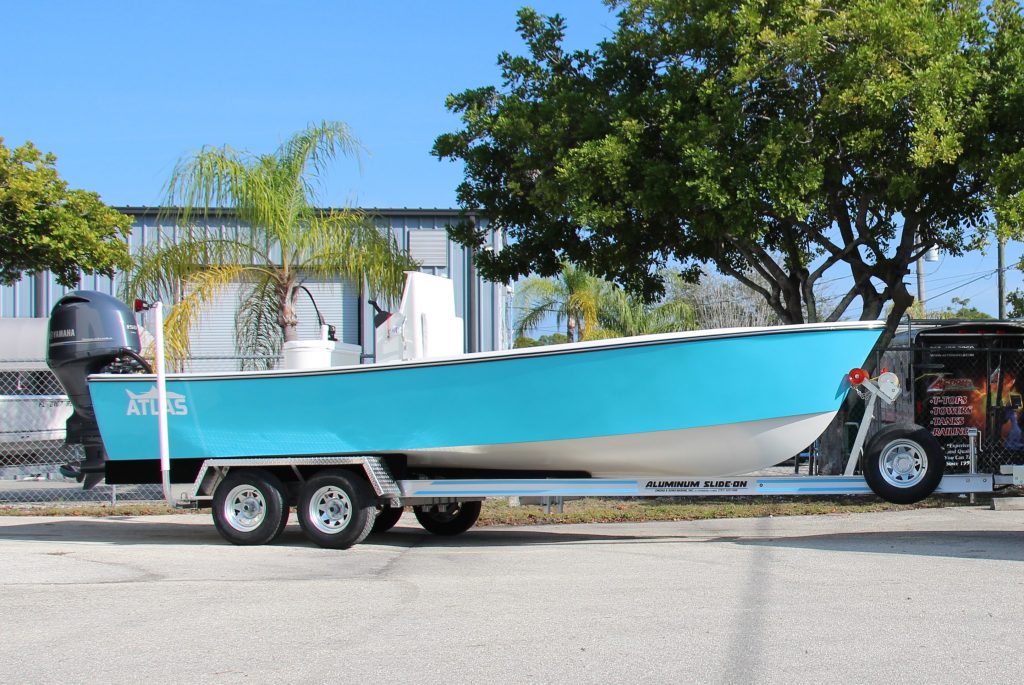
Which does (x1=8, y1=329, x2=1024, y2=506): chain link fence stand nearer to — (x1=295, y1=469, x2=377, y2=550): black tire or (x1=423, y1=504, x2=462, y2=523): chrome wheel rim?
(x1=423, y1=504, x2=462, y2=523): chrome wheel rim

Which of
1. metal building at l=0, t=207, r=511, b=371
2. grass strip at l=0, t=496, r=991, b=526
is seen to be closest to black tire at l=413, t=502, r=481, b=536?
grass strip at l=0, t=496, r=991, b=526

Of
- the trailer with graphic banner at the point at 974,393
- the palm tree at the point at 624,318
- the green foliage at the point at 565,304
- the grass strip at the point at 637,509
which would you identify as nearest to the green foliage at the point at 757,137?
the trailer with graphic banner at the point at 974,393

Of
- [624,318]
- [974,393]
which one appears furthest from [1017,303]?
[624,318]

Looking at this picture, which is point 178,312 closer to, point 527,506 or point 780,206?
point 527,506

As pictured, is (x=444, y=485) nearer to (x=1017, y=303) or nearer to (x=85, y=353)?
(x=85, y=353)

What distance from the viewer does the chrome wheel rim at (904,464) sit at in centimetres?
959

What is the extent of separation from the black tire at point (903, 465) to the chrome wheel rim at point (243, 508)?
5702 mm

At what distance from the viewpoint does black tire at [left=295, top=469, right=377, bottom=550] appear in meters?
10.4

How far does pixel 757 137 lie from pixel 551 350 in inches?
208

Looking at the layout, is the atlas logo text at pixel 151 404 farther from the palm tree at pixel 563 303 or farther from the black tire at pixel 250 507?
the palm tree at pixel 563 303

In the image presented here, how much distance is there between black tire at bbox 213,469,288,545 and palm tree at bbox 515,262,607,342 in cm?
1885

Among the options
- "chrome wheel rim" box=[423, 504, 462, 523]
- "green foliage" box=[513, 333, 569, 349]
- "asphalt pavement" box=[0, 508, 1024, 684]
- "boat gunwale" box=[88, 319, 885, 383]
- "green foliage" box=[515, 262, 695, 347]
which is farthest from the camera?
"green foliage" box=[513, 333, 569, 349]

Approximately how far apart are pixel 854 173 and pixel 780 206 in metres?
2.02

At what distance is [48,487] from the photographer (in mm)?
17438
